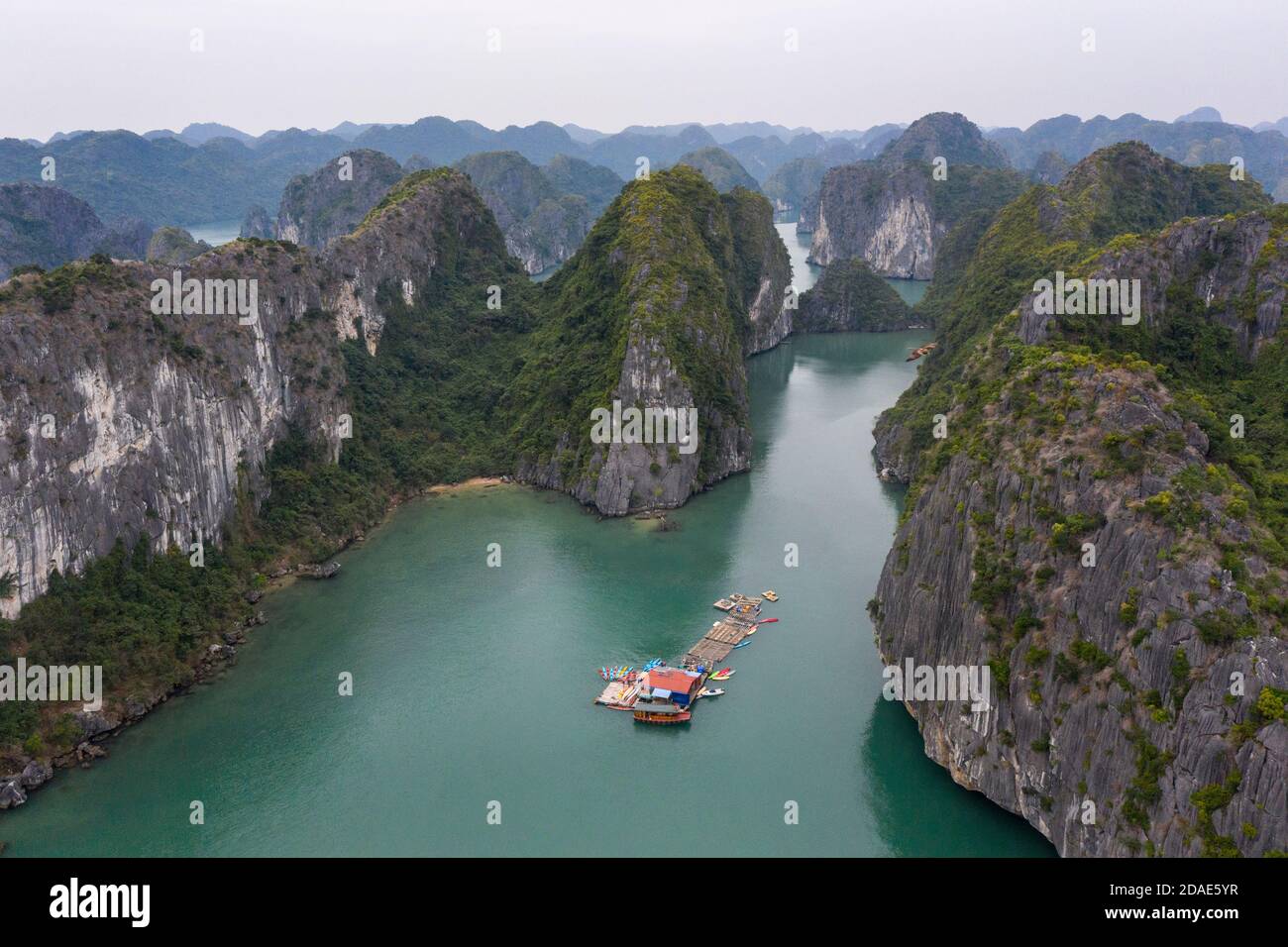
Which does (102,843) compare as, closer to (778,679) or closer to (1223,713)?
(778,679)

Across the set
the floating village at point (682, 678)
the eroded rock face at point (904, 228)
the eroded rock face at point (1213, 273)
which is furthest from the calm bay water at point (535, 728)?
the eroded rock face at point (904, 228)

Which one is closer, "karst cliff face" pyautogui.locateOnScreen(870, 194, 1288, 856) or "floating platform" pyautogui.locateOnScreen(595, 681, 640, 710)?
"karst cliff face" pyautogui.locateOnScreen(870, 194, 1288, 856)

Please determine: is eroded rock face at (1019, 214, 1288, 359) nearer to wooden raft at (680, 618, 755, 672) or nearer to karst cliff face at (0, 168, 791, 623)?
wooden raft at (680, 618, 755, 672)

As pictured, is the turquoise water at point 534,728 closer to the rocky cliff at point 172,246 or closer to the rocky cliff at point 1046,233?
the rocky cliff at point 1046,233

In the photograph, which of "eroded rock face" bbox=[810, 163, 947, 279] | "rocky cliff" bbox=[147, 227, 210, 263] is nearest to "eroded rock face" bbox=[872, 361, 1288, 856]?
"rocky cliff" bbox=[147, 227, 210, 263]

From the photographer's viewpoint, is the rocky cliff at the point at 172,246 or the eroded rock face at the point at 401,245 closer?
the eroded rock face at the point at 401,245

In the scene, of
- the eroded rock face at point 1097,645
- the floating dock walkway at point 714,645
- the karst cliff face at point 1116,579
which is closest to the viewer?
the eroded rock face at point 1097,645

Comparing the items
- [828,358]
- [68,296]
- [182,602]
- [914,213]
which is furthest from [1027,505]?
[914,213]
